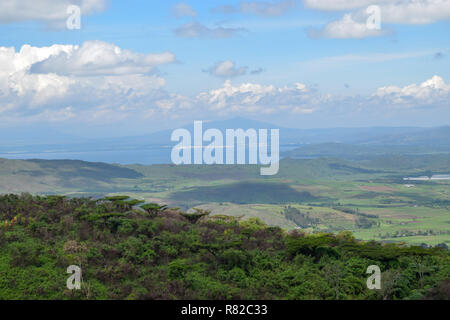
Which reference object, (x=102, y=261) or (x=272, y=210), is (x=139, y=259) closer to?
(x=102, y=261)

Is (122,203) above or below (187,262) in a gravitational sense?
above

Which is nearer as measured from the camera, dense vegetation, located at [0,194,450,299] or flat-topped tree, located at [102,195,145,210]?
dense vegetation, located at [0,194,450,299]

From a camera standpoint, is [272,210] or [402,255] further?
[272,210]

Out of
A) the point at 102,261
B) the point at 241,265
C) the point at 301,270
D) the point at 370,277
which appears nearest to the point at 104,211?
the point at 102,261

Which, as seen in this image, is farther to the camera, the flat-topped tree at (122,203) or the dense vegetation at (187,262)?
the flat-topped tree at (122,203)

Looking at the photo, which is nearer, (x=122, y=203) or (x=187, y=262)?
(x=187, y=262)

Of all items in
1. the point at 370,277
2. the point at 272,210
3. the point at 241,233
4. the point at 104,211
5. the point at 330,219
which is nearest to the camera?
the point at 370,277

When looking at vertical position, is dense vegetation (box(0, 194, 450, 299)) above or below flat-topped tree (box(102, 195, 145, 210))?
below

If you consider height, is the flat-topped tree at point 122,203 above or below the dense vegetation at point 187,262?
above
